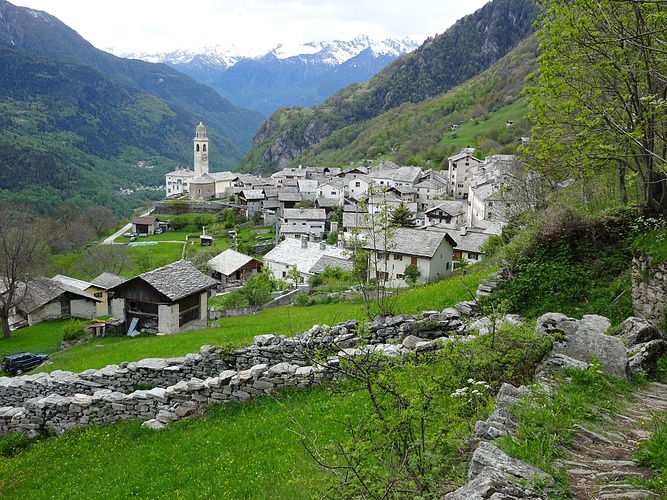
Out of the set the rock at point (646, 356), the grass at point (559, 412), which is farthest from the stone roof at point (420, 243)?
the grass at point (559, 412)

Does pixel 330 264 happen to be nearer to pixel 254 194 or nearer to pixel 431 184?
pixel 431 184

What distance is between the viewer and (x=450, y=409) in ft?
24.5

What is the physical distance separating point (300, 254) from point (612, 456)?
5425 cm

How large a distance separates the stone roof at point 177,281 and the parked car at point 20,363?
7.40 metres

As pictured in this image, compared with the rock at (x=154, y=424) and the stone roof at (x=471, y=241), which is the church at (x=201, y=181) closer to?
the stone roof at (x=471, y=241)

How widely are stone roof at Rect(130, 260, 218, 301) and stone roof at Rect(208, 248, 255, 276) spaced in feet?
102

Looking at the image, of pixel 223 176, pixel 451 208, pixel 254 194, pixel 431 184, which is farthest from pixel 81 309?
pixel 223 176

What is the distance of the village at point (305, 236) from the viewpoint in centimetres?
2994

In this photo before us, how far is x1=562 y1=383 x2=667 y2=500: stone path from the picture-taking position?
520 cm

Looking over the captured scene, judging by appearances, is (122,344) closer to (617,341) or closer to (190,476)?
(190,476)

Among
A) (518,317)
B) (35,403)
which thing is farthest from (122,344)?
(518,317)

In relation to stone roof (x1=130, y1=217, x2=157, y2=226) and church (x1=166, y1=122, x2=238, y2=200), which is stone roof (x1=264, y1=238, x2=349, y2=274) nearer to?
stone roof (x1=130, y1=217, x2=157, y2=226)

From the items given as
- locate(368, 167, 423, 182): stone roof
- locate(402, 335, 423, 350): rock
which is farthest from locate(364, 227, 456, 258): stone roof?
locate(368, 167, 423, 182): stone roof

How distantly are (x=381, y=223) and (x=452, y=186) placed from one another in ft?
313
